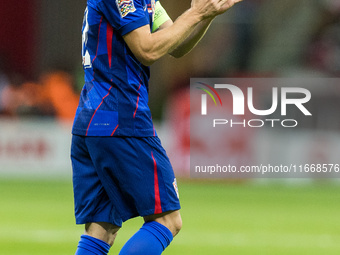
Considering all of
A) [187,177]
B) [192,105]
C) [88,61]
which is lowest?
[187,177]

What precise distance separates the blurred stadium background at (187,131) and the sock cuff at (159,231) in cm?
272

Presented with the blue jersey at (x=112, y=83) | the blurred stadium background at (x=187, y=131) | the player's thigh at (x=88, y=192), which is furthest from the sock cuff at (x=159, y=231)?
the blurred stadium background at (x=187, y=131)

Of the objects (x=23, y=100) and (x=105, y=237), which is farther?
(x=23, y=100)

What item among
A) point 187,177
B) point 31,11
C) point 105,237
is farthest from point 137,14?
point 31,11

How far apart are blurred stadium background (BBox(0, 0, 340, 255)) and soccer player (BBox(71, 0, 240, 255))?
2761 millimetres

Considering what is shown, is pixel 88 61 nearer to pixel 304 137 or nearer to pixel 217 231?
pixel 217 231

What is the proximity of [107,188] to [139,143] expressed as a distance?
259mm

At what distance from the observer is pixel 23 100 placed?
13.1 m

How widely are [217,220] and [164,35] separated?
16.4ft

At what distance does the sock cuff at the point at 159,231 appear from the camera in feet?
12.6

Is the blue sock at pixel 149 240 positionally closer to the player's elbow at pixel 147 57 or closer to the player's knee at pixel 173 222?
the player's knee at pixel 173 222

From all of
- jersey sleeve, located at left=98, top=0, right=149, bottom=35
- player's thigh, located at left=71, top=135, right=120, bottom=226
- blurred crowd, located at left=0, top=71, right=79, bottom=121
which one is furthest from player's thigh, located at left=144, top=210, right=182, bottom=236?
blurred crowd, located at left=0, top=71, right=79, bottom=121

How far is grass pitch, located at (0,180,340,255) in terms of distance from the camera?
688 cm

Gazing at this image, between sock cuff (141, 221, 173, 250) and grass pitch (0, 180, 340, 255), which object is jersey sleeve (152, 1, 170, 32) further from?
grass pitch (0, 180, 340, 255)
